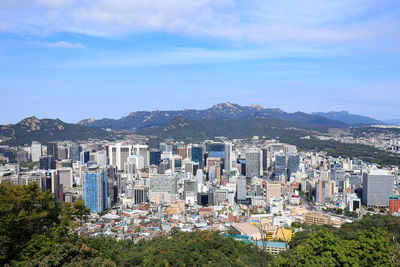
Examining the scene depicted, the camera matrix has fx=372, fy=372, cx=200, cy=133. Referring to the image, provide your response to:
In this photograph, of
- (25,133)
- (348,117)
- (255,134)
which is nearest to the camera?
(25,133)

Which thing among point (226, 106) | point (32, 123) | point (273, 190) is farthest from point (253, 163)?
point (226, 106)

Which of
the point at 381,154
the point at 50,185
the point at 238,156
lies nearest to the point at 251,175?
the point at 238,156

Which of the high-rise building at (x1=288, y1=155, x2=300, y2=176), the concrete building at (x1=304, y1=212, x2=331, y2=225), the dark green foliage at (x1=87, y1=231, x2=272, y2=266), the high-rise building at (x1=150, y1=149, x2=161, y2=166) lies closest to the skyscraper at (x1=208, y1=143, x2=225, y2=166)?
the high-rise building at (x1=150, y1=149, x2=161, y2=166)

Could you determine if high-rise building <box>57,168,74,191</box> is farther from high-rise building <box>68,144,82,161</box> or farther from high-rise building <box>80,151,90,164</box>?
high-rise building <box>68,144,82,161</box>

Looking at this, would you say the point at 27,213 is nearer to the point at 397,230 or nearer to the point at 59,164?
the point at 397,230

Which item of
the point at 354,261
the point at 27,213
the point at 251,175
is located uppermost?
the point at 27,213

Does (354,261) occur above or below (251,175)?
above

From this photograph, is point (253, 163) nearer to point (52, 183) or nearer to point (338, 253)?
point (52, 183)
